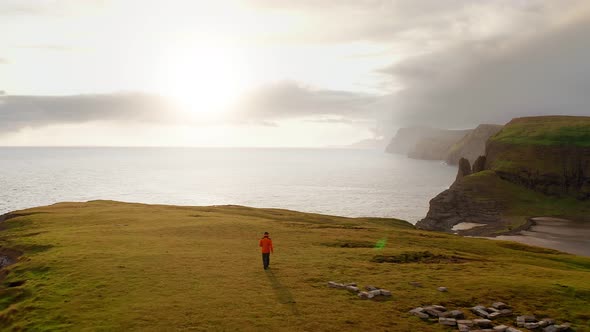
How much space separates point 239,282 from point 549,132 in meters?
180

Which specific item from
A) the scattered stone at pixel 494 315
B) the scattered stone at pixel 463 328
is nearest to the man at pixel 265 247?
the scattered stone at pixel 463 328

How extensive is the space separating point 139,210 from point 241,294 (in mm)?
47673

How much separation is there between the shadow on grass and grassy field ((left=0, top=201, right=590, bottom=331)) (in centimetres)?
7

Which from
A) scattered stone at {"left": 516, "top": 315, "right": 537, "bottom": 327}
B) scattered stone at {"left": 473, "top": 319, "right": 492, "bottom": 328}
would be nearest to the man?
scattered stone at {"left": 473, "top": 319, "right": 492, "bottom": 328}

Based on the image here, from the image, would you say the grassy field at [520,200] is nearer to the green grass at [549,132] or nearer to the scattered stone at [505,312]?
the green grass at [549,132]

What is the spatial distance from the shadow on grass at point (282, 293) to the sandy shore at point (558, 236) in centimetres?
7990

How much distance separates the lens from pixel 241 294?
26.0 metres

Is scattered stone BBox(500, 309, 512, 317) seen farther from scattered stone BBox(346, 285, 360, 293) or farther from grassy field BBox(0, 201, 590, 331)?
scattered stone BBox(346, 285, 360, 293)

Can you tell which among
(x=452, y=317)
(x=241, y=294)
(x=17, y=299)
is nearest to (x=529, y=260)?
(x=452, y=317)

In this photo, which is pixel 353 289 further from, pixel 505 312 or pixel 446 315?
pixel 505 312

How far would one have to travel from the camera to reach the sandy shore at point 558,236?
8638 centimetres

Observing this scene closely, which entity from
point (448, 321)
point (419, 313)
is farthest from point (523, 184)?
point (448, 321)

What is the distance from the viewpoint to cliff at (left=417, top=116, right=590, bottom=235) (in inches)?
4670

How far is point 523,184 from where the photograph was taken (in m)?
140
